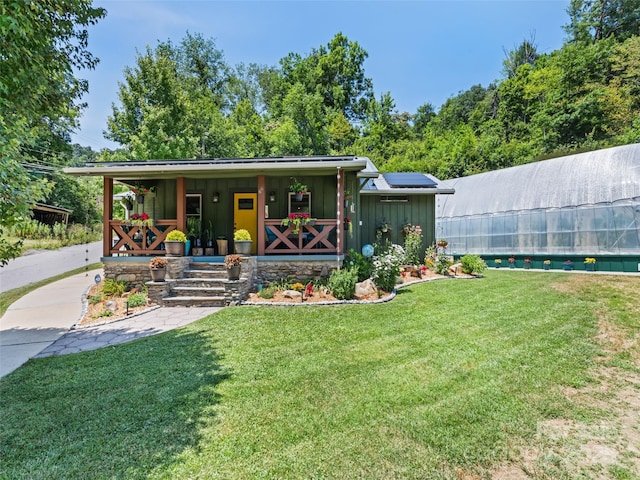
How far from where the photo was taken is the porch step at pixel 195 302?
7.09m

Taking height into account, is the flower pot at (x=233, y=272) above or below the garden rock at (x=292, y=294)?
above

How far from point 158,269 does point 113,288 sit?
1.90 m

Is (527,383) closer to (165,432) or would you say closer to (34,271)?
(165,432)

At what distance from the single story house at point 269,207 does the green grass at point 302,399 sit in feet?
10.7

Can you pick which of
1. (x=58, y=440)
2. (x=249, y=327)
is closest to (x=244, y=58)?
(x=249, y=327)

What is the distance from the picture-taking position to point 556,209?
37.8 ft

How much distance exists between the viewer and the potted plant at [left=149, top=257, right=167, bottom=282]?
7.18 m

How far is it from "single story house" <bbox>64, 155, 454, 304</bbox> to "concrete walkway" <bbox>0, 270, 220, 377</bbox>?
1657 mm

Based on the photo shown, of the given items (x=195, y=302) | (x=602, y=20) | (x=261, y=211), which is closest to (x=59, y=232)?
(x=195, y=302)

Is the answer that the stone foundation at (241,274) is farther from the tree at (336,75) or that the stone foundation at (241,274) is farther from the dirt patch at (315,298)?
the tree at (336,75)

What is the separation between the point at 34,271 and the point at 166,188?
7638 mm

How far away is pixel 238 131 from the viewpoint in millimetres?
21719

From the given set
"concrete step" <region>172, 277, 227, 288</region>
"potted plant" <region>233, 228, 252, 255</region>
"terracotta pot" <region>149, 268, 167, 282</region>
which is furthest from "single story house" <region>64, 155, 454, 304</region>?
"terracotta pot" <region>149, 268, 167, 282</region>

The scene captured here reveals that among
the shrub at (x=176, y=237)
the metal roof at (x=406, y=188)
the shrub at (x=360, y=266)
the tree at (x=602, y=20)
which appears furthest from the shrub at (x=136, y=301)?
the tree at (x=602, y=20)
